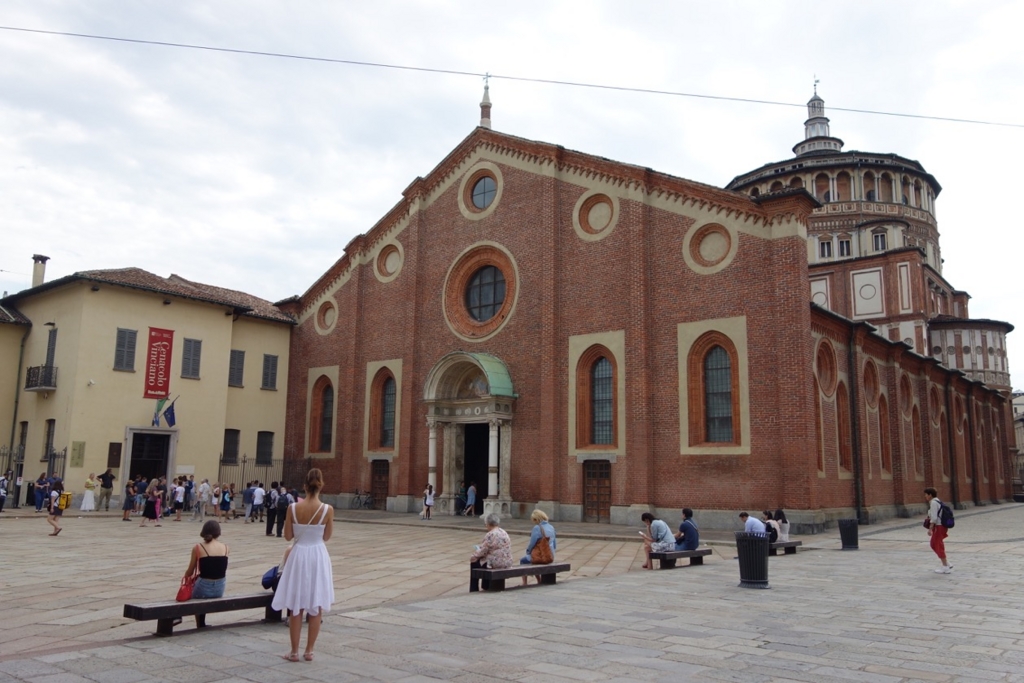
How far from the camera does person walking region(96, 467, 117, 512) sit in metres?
27.5

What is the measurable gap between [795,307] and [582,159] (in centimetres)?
920

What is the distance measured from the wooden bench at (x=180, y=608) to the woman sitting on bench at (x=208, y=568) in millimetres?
231

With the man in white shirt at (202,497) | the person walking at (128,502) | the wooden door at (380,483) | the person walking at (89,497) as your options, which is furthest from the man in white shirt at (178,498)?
the wooden door at (380,483)

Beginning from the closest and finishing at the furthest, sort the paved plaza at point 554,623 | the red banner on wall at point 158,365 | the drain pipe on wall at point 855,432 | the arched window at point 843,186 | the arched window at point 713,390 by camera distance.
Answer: the paved plaza at point 554,623 < the arched window at point 713,390 < the drain pipe on wall at point 855,432 < the red banner on wall at point 158,365 < the arched window at point 843,186

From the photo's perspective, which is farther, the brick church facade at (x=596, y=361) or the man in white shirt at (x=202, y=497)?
the man in white shirt at (x=202, y=497)

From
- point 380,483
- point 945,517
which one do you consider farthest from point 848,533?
point 380,483

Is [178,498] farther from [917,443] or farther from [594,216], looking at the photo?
[917,443]

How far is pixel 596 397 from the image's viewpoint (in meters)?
26.2

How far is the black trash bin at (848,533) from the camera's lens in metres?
17.8

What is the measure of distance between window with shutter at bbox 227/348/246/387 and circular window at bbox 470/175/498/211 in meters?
12.3

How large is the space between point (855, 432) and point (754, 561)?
1593 cm

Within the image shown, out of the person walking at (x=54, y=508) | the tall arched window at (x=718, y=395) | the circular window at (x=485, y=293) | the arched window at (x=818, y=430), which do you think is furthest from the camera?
the circular window at (x=485, y=293)

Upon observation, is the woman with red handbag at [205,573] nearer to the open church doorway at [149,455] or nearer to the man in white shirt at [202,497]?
the man in white shirt at [202,497]

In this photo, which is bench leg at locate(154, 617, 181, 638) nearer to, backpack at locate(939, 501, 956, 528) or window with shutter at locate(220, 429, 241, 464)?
backpack at locate(939, 501, 956, 528)
